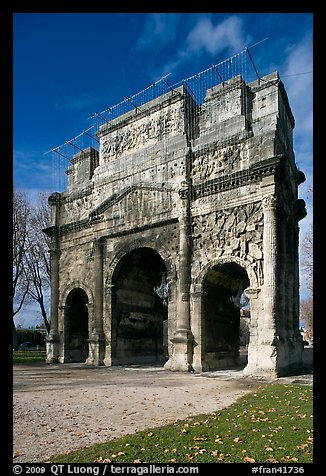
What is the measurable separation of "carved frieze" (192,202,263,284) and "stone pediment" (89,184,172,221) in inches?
76.6

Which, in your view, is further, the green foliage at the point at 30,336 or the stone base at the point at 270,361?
the green foliage at the point at 30,336

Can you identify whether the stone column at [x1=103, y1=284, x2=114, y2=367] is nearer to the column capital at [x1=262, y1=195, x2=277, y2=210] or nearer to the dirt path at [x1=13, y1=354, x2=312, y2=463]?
the dirt path at [x1=13, y1=354, x2=312, y2=463]

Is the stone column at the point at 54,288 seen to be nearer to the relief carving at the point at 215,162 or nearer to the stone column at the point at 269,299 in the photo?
the relief carving at the point at 215,162

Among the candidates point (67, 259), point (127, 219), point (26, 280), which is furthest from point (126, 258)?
point (26, 280)

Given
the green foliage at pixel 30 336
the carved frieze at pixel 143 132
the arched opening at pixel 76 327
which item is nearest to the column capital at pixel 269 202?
the carved frieze at pixel 143 132

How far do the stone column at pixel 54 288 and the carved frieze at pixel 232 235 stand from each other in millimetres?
9711

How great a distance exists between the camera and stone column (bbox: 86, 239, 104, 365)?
19.2 meters

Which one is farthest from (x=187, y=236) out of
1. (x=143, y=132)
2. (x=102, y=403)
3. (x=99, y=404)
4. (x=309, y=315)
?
(x=309, y=315)

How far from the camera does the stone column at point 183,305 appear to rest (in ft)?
51.5

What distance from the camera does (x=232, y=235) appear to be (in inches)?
613

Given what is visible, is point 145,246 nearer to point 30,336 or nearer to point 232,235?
point 232,235

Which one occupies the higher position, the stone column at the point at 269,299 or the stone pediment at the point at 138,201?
the stone pediment at the point at 138,201

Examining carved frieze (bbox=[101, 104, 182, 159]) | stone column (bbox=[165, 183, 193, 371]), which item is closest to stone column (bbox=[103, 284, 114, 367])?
stone column (bbox=[165, 183, 193, 371])
